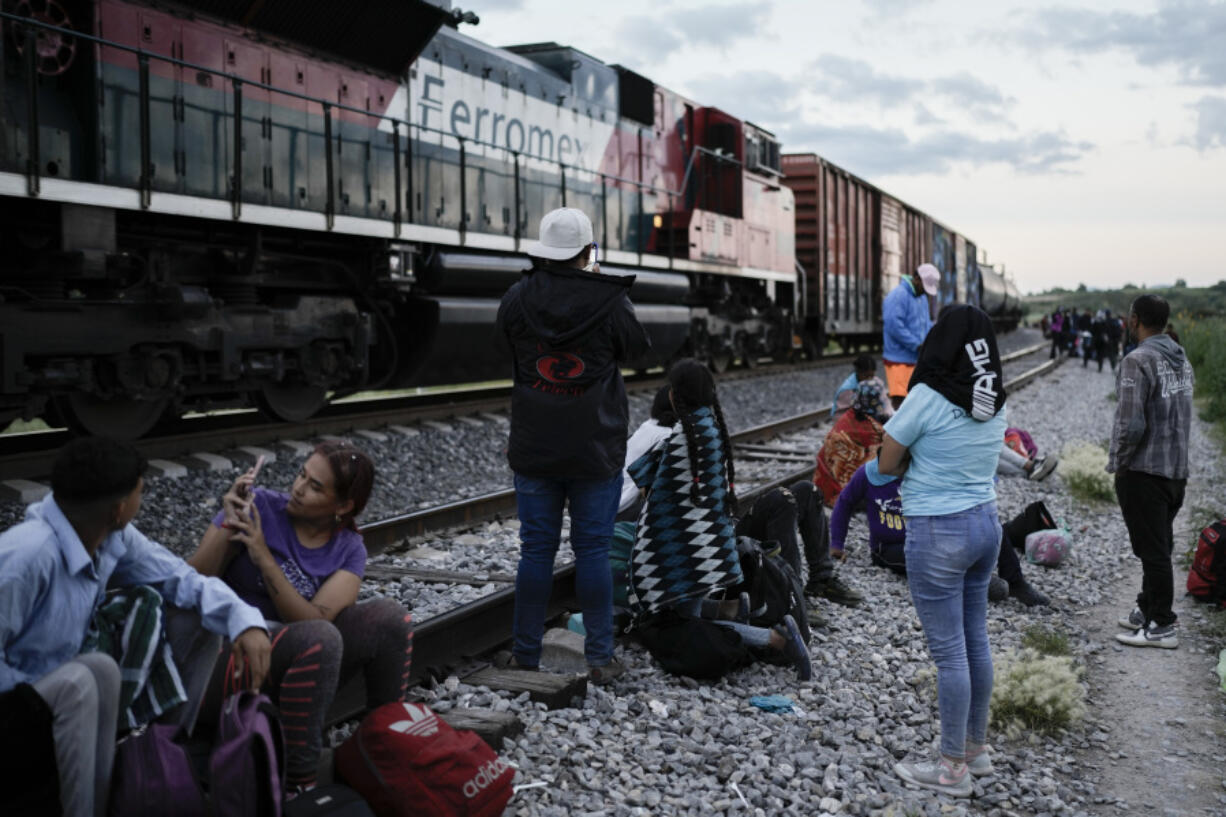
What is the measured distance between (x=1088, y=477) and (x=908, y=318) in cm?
216

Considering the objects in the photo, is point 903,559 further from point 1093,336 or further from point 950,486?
point 1093,336

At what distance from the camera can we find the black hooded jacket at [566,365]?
3900 millimetres

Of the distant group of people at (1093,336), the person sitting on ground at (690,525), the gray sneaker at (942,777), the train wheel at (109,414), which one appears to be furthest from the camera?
the distant group of people at (1093,336)

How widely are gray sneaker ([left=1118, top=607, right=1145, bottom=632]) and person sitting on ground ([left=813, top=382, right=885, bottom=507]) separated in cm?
165

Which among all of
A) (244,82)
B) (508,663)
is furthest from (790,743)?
(244,82)

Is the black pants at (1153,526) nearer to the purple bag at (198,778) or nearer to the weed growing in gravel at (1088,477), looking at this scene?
the weed growing in gravel at (1088,477)

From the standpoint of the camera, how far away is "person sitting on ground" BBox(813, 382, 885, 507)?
21.4 ft

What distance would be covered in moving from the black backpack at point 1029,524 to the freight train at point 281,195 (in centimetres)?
381

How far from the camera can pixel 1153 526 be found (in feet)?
16.4

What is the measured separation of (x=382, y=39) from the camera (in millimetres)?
9625

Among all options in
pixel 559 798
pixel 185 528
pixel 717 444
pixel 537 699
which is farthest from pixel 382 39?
pixel 559 798

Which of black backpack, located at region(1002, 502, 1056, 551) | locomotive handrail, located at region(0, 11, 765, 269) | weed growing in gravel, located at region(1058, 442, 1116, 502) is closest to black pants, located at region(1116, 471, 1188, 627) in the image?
black backpack, located at region(1002, 502, 1056, 551)

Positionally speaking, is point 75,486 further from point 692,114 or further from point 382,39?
point 692,114

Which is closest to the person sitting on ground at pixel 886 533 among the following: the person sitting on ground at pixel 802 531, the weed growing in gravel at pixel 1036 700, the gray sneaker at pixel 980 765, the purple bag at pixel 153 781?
the person sitting on ground at pixel 802 531
